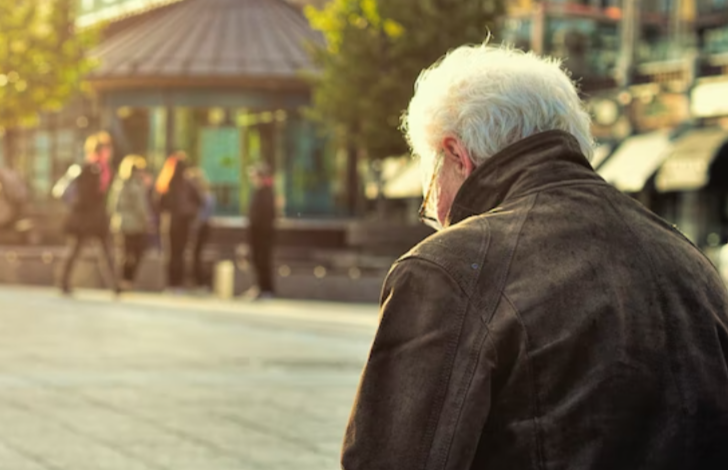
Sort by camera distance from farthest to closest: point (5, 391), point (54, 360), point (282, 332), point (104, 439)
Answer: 1. point (282, 332)
2. point (54, 360)
3. point (5, 391)
4. point (104, 439)

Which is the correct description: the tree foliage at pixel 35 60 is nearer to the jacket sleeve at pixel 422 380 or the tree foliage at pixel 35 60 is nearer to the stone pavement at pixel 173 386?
the stone pavement at pixel 173 386

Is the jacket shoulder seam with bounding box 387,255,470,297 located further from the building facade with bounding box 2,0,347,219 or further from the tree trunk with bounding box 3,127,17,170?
the tree trunk with bounding box 3,127,17,170

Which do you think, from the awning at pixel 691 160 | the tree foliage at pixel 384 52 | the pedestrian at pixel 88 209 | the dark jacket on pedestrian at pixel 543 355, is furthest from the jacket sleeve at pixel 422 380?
the awning at pixel 691 160

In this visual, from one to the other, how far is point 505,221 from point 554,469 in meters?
0.43

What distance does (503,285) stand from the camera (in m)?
2.86

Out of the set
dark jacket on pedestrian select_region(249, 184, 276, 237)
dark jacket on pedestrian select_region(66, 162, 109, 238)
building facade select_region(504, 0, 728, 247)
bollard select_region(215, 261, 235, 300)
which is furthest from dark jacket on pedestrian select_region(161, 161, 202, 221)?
building facade select_region(504, 0, 728, 247)

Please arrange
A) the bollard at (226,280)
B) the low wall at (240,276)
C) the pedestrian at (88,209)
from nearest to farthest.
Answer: the pedestrian at (88,209) → the low wall at (240,276) → the bollard at (226,280)

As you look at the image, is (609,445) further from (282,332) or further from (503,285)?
(282,332)

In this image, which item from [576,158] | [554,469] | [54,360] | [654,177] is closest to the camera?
[554,469]

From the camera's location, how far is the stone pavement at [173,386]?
7.71m

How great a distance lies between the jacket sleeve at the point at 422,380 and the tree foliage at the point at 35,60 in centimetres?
3537

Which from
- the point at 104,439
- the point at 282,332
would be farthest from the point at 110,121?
the point at 104,439

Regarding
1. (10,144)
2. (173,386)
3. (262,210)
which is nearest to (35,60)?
(10,144)

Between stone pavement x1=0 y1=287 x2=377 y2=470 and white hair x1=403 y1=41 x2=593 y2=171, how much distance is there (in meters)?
4.33
